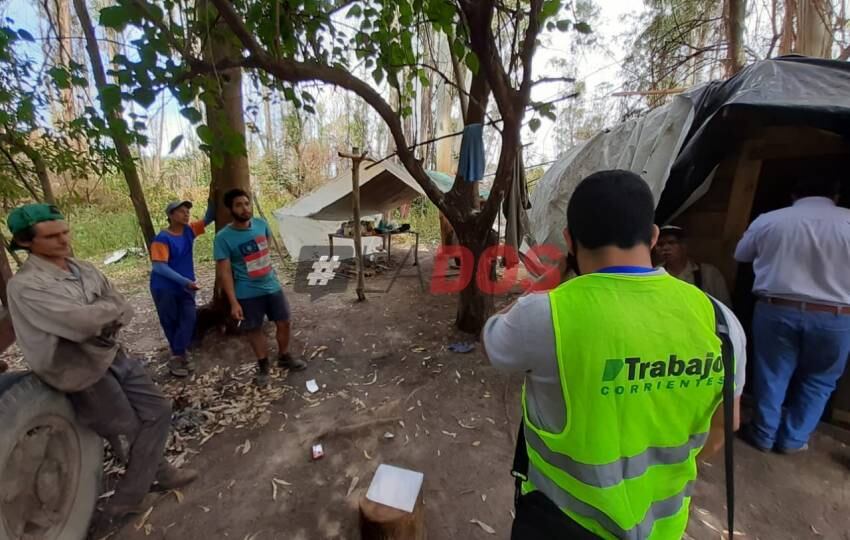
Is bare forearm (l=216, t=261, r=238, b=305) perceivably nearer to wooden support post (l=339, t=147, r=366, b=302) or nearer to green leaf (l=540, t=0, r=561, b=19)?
wooden support post (l=339, t=147, r=366, b=302)

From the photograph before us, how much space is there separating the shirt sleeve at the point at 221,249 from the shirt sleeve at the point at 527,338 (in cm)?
294

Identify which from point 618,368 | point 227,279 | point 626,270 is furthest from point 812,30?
point 227,279

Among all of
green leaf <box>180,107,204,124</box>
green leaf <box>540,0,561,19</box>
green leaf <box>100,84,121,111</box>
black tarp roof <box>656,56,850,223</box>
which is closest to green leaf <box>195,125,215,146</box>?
green leaf <box>180,107,204,124</box>

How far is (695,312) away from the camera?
0.90 m

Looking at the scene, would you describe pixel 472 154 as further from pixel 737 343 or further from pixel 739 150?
pixel 737 343

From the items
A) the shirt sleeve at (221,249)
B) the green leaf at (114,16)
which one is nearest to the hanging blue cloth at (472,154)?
the shirt sleeve at (221,249)

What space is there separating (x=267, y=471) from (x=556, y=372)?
95.5 inches

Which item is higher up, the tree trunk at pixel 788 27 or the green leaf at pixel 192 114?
the tree trunk at pixel 788 27

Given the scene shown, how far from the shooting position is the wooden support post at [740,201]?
2914 millimetres

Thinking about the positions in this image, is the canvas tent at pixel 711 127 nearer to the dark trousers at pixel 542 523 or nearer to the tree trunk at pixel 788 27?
the dark trousers at pixel 542 523

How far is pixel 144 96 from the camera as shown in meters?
1.96

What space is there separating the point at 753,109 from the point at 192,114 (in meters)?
3.32

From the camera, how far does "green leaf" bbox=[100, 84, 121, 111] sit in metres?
1.89

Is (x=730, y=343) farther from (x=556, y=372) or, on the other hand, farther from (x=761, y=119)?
(x=761, y=119)
